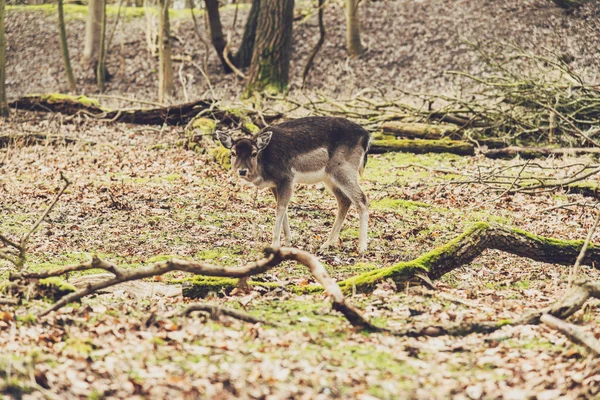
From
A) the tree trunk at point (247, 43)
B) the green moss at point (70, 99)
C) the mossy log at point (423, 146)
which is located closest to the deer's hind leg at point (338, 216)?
the mossy log at point (423, 146)

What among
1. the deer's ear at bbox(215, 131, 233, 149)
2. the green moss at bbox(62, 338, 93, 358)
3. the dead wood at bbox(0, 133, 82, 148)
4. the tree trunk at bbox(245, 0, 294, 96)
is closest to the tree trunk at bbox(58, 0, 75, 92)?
the tree trunk at bbox(245, 0, 294, 96)

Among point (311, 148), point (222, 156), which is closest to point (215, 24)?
point (222, 156)

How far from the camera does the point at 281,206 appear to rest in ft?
32.3

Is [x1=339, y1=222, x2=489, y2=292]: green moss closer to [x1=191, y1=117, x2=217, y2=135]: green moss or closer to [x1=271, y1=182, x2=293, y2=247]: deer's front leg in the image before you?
[x1=271, y1=182, x2=293, y2=247]: deer's front leg

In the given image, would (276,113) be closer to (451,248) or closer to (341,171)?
(341,171)

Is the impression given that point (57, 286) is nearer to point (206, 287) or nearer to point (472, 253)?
point (206, 287)

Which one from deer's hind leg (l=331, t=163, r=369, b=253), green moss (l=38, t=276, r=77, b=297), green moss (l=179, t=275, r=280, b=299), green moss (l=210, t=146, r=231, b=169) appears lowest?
green moss (l=210, t=146, r=231, b=169)

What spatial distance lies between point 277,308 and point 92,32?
27.1 m

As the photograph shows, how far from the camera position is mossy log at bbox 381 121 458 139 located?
17156 millimetres

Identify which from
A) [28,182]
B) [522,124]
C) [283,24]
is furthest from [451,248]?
[283,24]

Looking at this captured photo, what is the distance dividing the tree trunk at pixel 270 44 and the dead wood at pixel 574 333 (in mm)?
15239

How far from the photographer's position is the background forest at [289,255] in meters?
5.14

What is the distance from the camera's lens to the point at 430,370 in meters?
5.27

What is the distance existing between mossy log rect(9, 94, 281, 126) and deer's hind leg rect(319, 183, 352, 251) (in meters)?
5.64
